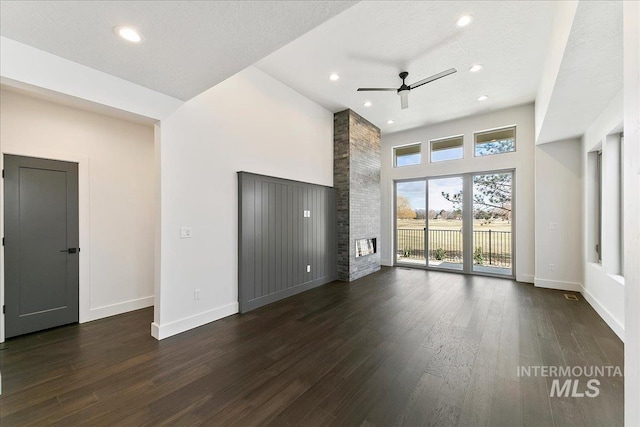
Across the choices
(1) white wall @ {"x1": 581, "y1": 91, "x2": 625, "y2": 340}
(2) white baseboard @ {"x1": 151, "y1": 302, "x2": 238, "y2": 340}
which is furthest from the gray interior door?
(1) white wall @ {"x1": 581, "y1": 91, "x2": 625, "y2": 340}

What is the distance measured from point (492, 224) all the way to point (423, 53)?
14.3 ft

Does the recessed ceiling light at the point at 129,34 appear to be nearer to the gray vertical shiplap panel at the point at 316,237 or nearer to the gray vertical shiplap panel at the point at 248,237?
the gray vertical shiplap panel at the point at 248,237

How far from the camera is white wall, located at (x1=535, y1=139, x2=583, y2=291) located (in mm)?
4797

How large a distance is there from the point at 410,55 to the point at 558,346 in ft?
13.2

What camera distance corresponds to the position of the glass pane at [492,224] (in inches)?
230

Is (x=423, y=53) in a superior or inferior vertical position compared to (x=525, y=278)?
superior

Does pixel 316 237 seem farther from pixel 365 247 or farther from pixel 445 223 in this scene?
pixel 445 223

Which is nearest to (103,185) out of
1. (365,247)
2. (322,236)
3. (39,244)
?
(39,244)

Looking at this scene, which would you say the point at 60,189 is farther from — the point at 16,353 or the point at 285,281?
the point at 285,281

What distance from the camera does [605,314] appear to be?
11.2 feet

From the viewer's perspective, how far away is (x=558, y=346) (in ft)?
8.98

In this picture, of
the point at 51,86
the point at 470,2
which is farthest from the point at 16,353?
the point at 470,2

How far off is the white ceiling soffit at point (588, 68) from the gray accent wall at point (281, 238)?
379 centimetres

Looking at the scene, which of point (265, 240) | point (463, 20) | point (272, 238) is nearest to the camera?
point (463, 20)
